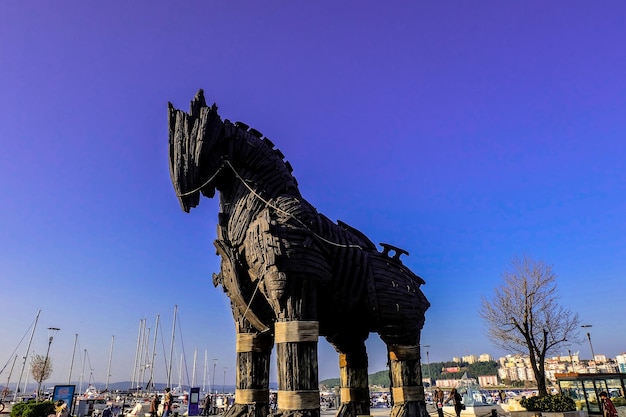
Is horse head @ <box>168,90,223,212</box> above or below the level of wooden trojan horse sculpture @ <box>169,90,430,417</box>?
above

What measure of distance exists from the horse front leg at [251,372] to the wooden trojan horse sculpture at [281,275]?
0.05 feet

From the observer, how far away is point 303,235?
21.7ft

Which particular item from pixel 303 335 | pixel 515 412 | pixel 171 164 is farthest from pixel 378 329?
pixel 515 412

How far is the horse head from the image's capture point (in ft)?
22.0

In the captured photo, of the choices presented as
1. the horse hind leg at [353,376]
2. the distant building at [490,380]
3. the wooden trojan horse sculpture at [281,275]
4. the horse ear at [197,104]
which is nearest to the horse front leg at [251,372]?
the wooden trojan horse sculpture at [281,275]

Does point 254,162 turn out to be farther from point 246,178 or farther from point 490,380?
point 490,380

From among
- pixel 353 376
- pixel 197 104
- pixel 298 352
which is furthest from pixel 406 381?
pixel 197 104

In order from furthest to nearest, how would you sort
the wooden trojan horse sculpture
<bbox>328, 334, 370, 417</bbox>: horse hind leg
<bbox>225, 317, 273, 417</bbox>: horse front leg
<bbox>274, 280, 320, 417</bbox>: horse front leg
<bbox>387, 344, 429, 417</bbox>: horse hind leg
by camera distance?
<bbox>328, 334, 370, 417</bbox>: horse hind leg, <bbox>387, 344, 429, 417</bbox>: horse hind leg, <bbox>225, 317, 273, 417</bbox>: horse front leg, the wooden trojan horse sculpture, <bbox>274, 280, 320, 417</bbox>: horse front leg

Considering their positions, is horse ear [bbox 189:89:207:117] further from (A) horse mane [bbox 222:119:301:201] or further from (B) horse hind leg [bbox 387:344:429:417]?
(B) horse hind leg [bbox 387:344:429:417]

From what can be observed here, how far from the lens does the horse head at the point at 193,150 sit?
6.72 metres

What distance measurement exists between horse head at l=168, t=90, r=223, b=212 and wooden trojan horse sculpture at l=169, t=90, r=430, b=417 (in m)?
0.02

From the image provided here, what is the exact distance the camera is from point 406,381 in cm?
755

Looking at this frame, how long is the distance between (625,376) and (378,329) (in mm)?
16405

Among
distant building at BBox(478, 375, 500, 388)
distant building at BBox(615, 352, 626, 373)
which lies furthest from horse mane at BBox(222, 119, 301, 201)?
distant building at BBox(478, 375, 500, 388)
